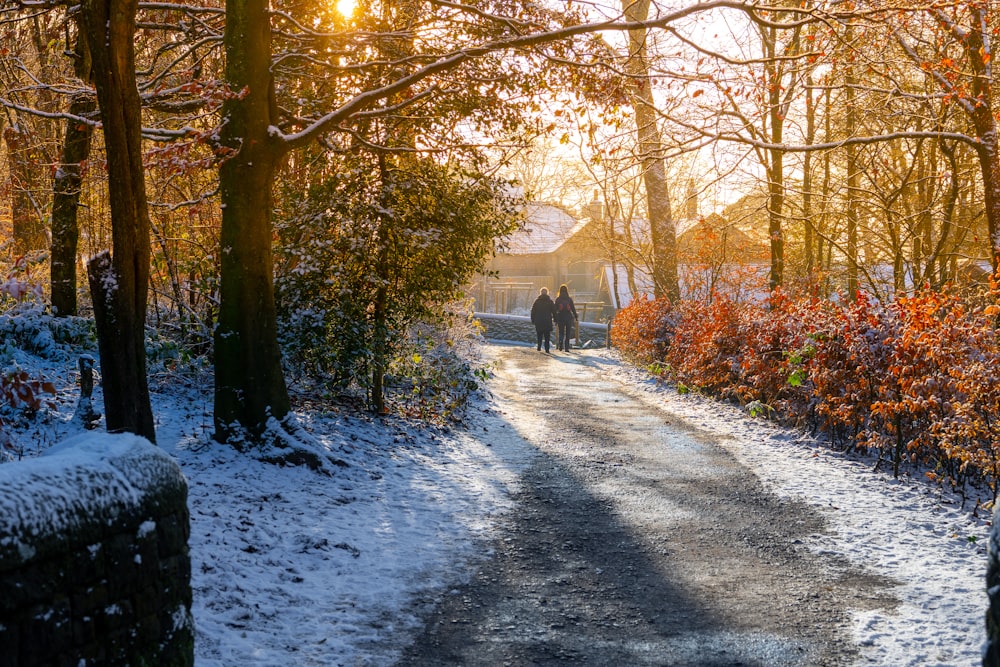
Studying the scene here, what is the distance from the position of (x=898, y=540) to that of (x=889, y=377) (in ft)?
7.71

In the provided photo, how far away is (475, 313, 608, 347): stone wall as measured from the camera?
29562 millimetres

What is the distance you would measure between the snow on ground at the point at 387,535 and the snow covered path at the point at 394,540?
0.6 inches

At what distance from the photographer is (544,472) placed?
8.50 meters

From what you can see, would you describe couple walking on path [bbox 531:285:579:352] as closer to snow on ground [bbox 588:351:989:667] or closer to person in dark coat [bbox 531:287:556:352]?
person in dark coat [bbox 531:287:556:352]

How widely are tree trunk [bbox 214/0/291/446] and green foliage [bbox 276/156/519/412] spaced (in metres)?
1.86

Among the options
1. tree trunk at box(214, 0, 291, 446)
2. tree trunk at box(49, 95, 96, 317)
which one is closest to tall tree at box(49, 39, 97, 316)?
tree trunk at box(49, 95, 96, 317)

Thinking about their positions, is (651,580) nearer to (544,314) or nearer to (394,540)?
(394,540)

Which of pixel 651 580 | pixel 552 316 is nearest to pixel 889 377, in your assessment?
pixel 651 580

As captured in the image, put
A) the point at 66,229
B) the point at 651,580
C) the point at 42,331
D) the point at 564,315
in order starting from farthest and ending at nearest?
the point at 564,315, the point at 66,229, the point at 42,331, the point at 651,580

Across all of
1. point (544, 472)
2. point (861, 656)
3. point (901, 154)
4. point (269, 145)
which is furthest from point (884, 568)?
point (901, 154)

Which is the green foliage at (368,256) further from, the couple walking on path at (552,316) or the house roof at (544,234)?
the house roof at (544,234)

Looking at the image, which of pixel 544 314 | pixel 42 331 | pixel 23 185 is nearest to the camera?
pixel 42 331

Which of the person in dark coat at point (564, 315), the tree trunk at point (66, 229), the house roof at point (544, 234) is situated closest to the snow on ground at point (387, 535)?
the tree trunk at point (66, 229)

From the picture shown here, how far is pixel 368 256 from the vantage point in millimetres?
9750
